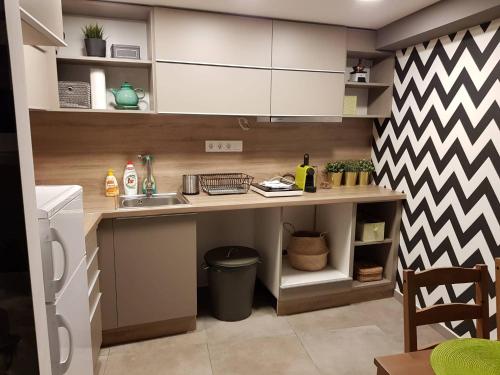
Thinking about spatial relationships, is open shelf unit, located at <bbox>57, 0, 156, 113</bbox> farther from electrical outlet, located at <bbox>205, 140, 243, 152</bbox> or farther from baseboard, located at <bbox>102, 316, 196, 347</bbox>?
baseboard, located at <bbox>102, 316, 196, 347</bbox>

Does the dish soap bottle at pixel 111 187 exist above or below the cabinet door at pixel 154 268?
above

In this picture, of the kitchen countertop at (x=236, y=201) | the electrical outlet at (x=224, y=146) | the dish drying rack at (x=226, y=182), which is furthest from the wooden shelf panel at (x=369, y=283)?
the electrical outlet at (x=224, y=146)

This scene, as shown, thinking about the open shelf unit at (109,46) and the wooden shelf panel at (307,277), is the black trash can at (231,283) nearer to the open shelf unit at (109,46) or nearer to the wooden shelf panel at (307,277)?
the wooden shelf panel at (307,277)

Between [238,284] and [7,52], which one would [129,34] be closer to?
[238,284]

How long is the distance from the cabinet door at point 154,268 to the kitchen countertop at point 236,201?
0.21ft

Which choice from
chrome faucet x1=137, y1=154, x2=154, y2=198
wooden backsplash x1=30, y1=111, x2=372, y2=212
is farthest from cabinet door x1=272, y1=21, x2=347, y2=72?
chrome faucet x1=137, y1=154, x2=154, y2=198

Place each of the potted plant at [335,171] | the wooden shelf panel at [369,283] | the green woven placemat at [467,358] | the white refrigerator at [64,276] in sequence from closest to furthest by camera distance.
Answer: the green woven placemat at [467,358], the white refrigerator at [64,276], the wooden shelf panel at [369,283], the potted plant at [335,171]

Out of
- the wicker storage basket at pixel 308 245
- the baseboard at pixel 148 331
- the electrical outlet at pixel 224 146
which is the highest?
the electrical outlet at pixel 224 146

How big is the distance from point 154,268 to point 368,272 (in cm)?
172

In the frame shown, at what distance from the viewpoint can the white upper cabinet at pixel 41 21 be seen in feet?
3.98

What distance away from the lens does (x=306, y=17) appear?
100.0 inches

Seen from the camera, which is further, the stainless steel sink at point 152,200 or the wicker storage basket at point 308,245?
the wicker storage basket at point 308,245

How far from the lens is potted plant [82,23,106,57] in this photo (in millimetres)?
2307

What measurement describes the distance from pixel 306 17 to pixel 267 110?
70 centimetres
